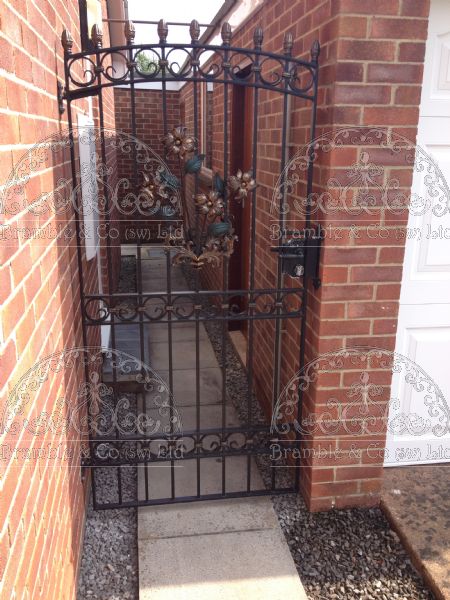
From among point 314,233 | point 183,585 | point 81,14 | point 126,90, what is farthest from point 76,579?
point 126,90

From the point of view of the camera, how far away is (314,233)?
103 inches

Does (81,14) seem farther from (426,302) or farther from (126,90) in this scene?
(126,90)

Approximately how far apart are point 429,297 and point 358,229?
642 mm

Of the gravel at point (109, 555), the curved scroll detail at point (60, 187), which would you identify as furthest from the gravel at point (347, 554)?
the curved scroll detail at point (60, 187)

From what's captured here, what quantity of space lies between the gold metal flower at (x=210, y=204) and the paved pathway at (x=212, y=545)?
153 cm

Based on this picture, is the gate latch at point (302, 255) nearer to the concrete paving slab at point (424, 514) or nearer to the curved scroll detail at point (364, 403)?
the curved scroll detail at point (364, 403)

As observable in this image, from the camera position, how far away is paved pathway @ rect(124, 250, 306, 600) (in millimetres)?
2398

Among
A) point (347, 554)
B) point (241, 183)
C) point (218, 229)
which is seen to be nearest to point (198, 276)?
point (218, 229)

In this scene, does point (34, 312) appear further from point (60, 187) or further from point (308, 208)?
point (308, 208)

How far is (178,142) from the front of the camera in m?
2.49

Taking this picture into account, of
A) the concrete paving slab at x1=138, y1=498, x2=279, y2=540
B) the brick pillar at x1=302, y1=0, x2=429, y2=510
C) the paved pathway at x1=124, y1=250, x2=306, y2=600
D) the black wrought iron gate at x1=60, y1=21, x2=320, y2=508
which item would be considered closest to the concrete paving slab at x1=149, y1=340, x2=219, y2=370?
the black wrought iron gate at x1=60, y1=21, x2=320, y2=508

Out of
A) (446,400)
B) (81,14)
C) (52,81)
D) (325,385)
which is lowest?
(446,400)

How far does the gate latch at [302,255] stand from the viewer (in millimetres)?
2613

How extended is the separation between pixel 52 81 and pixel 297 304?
1.64 metres
